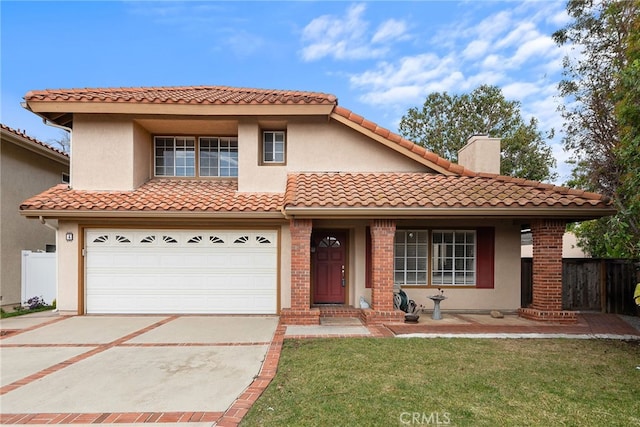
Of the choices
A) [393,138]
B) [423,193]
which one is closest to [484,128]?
[393,138]

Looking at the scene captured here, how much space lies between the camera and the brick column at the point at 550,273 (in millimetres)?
8102

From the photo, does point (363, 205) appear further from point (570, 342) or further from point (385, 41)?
point (385, 41)

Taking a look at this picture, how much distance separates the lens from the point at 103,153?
9539 millimetres

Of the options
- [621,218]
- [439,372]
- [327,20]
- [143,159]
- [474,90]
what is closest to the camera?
[439,372]

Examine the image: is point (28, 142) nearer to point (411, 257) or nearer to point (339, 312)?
point (339, 312)

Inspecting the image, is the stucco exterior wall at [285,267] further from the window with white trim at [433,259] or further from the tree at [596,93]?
the tree at [596,93]

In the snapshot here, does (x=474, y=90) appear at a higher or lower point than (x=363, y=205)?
higher

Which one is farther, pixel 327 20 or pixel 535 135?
pixel 535 135

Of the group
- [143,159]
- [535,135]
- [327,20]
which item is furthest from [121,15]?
[535,135]

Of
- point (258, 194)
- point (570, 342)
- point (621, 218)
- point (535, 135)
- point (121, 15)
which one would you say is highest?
point (121, 15)

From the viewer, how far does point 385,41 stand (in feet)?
42.9

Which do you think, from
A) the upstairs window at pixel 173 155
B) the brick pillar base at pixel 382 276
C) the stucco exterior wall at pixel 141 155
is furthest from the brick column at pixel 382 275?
the stucco exterior wall at pixel 141 155

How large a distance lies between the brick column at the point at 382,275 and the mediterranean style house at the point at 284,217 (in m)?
0.03

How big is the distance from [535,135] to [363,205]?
A: 1855 centimetres
